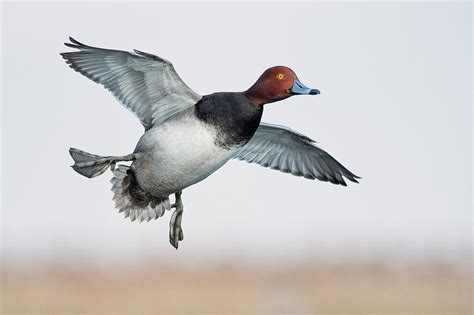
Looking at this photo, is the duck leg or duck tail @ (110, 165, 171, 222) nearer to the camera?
duck tail @ (110, 165, 171, 222)

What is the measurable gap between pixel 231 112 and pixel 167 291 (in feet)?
21.2

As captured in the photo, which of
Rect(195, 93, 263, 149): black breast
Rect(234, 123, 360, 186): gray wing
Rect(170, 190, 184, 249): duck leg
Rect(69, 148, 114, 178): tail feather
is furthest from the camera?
Rect(234, 123, 360, 186): gray wing

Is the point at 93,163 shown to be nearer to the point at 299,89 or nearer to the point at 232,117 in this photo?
the point at 232,117

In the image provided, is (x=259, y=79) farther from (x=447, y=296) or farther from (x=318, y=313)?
(x=447, y=296)

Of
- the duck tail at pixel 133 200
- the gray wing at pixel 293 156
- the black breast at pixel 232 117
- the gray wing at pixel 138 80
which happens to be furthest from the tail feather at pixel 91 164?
the gray wing at pixel 293 156

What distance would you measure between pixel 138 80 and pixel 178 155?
0.74 m

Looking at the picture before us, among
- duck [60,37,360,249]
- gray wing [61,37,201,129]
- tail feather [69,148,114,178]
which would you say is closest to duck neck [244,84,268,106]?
duck [60,37,360,249]

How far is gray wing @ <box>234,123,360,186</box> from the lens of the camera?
857 cm

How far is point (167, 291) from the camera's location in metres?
13.4

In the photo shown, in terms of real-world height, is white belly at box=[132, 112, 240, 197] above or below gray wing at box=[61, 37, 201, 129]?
below

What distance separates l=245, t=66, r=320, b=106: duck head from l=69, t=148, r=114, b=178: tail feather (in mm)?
985

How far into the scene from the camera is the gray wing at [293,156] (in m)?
8.57

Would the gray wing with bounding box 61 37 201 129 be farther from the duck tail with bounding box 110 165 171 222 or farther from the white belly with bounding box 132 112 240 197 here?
the duck tail with bounding box 110 165 171 222

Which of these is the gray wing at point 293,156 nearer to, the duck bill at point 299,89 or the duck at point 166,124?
the duck at point 166,124
